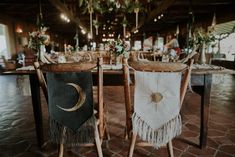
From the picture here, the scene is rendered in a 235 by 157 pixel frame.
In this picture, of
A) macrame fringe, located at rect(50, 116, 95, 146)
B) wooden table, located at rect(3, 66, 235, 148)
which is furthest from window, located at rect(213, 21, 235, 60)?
macrame fringe, located at rect(50, 116, 95, 146)

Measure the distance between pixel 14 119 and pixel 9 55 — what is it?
8528mm

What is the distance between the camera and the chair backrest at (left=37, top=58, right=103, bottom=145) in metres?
1.55

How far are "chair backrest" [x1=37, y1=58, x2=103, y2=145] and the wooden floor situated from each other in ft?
1.66

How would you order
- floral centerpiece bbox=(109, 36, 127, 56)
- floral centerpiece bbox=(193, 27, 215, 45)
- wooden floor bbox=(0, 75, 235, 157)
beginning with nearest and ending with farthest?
wooden floor bbox=(0, 75, 235, 157) → floral centerpiece bbox=(109, 36, 127, 56) → floral centerpiece bbox=(193, 27, 215, 45)

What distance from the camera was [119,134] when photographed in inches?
99.3

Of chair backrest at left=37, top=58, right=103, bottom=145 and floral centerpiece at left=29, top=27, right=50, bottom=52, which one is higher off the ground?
floral centerpiece at left=29, top=27, right=50, bottom=52

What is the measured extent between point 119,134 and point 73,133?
0.96 m

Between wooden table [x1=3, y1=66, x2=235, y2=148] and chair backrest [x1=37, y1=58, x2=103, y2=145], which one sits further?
wooden table [x1=3, y1=66, x2=235, y2=148]

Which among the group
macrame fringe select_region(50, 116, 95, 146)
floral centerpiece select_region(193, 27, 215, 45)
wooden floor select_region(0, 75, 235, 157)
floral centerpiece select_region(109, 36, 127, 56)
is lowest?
wooden floor select_region(0, 75, 235, 157)

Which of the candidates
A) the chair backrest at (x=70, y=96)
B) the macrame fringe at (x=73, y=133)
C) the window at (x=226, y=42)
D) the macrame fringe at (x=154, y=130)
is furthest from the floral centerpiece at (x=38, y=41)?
the window at (x=226, y=42)

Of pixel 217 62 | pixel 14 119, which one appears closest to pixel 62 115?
pixel 14 119

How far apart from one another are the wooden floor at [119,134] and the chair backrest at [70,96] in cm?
51

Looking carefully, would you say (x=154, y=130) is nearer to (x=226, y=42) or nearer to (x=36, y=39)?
(x=36, y=39)

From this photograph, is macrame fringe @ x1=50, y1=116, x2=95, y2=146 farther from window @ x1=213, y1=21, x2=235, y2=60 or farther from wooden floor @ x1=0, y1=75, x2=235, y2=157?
window @ x1=213, y1=21, x2=235, y2=60
